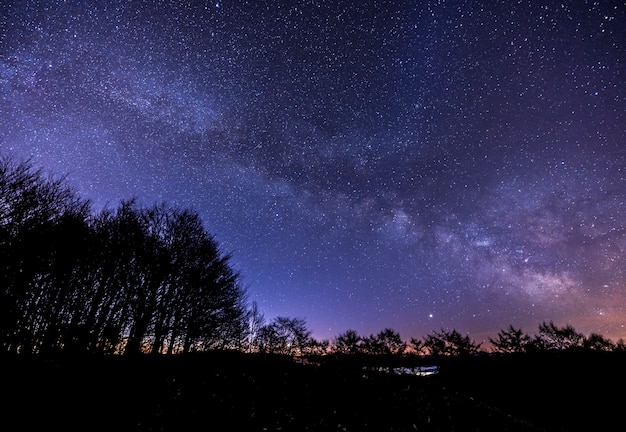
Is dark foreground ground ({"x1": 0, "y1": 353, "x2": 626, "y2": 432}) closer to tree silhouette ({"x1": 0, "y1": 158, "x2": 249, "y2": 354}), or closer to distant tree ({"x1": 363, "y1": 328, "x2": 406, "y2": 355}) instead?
tree silhouette ({"x1": 0, "y1": 158, "x2": 249, "y2": 354})

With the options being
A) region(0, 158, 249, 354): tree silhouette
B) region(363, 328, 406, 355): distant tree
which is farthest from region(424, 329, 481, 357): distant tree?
region(0, 158, 249, 354): tree silhouette

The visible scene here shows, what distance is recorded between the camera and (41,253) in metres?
18.5

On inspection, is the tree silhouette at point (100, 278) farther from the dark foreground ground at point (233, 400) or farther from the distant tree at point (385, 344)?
the distant tree at point (385, 344)

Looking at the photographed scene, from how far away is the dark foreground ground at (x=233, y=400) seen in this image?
28.6 ft

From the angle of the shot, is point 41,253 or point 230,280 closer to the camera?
point 41,253

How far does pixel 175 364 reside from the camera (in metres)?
14.7

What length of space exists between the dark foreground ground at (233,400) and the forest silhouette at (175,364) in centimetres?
7

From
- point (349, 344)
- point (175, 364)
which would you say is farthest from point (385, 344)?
point (175, 364)

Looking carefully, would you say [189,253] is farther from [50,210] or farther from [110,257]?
[50,210]

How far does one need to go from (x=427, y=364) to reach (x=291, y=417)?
51949 mm

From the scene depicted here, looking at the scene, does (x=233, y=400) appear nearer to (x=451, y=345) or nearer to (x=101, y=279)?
(x=101, y=279)

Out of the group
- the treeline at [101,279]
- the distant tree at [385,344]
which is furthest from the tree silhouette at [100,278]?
the distant tree at [385,344]

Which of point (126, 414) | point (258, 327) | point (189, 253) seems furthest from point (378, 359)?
point (126, 414)

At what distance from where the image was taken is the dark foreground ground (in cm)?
872
